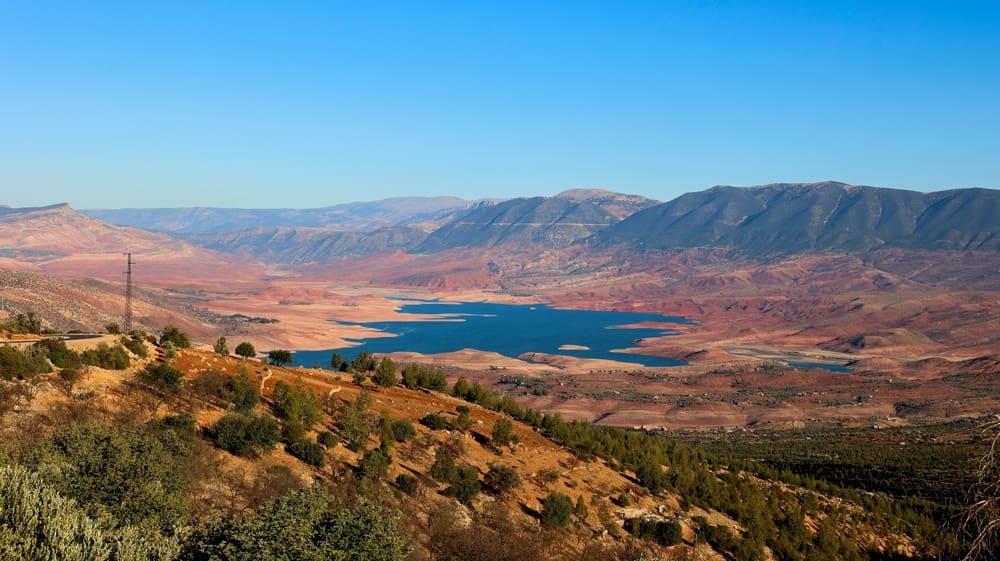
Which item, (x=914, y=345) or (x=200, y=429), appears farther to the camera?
(x=914, y=345)

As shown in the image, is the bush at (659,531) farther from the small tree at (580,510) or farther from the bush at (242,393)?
the bush at (242,393)

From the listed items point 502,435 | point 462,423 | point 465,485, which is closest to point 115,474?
point 465,485

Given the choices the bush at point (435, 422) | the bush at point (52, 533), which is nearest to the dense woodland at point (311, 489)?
the bush at point (52, 533)

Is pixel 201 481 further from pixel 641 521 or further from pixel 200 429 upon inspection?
pixel 641 521

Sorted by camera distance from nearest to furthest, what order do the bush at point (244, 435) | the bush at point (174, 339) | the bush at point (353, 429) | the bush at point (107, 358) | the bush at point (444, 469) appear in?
the bush at point (244, 435), the bush at point (444, 469), the bush at point (353, 429), the bush at point (107, 358), the bush at point (174, 339)

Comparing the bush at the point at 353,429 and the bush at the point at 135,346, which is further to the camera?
the bush at the point at 135,346

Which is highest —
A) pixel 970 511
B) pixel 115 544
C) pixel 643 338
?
pixel 970 511

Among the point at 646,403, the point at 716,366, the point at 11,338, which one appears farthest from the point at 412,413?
the point at 716,366

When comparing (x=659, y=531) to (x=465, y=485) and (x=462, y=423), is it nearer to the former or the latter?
(x=465, y=485)
